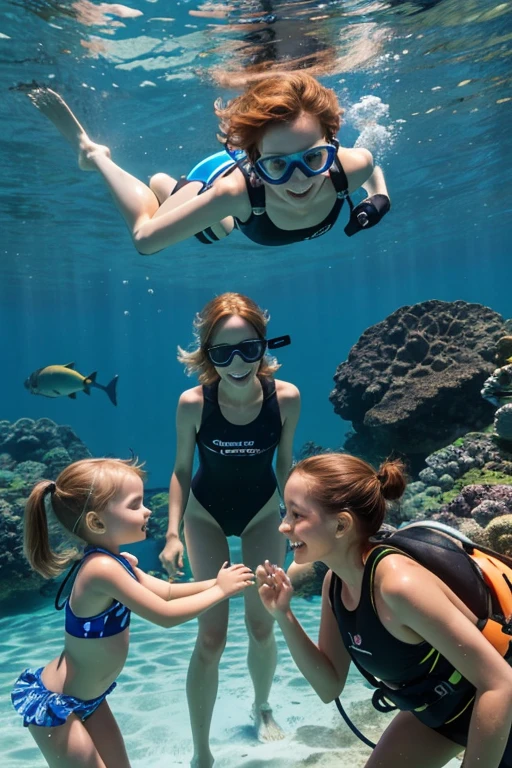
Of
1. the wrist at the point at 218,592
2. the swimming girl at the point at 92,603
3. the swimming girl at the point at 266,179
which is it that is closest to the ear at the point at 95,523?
the swimming girl at the point at 92,603

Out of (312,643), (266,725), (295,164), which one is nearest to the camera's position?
(312,643)

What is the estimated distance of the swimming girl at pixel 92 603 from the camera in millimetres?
3143

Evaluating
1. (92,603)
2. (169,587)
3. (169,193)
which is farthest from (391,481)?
(169,193)

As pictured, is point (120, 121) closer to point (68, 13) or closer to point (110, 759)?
point (68, 13)

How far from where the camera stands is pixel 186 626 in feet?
31.1

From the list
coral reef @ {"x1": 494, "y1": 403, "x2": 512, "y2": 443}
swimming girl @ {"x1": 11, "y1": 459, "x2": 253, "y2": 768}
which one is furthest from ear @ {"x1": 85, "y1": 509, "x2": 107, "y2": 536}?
coral reef @ {"x1": 494, "y1": 403, "x2": 512, "y2": 443}

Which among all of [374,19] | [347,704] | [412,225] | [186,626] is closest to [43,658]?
[186,626]

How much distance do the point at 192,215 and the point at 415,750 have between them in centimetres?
349

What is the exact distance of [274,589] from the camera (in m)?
3.05

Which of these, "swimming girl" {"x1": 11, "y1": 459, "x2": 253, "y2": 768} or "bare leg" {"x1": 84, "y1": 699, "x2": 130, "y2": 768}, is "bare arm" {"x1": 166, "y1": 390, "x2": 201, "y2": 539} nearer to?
"swimming girl" {"x1": 11, "y1": 459, "x2": 253, "y2": 768}

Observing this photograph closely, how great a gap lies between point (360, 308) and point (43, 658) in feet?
275

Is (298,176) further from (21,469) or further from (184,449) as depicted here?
(21,469)

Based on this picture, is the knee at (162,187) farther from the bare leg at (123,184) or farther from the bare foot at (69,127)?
the bare foot at (69,127)

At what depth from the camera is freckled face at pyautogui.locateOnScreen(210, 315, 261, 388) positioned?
4543mm
